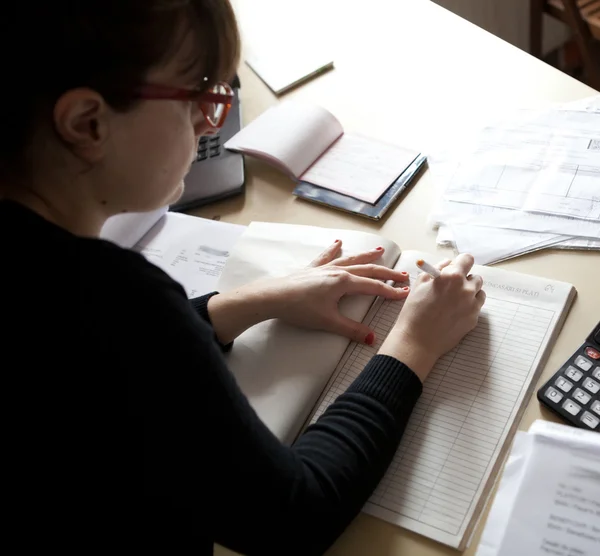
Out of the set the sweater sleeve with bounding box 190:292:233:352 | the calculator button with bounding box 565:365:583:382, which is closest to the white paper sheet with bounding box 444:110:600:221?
the calculator button with bounding box 565:365:583:382

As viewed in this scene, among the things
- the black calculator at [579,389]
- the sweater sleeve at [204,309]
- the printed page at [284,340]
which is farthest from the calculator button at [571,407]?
the sweater sleeve at [204,309]

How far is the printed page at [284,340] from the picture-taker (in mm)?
692

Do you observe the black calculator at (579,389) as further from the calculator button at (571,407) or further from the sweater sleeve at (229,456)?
the sweater sleeve at (229,456)

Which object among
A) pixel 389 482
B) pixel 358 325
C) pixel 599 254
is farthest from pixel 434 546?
pixel 599 254

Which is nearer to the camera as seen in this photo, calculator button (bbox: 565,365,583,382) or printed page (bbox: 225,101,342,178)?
calculator button (bbox: 565,365,583,382)

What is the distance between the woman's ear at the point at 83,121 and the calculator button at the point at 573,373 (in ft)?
1.54

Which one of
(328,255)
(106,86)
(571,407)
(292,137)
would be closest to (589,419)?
(571,407)

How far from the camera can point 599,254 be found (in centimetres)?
77

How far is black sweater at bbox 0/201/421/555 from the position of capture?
19.0 inches

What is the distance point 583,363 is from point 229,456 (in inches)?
14.0

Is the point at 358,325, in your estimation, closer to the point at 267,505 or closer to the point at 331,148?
the point at 267,505

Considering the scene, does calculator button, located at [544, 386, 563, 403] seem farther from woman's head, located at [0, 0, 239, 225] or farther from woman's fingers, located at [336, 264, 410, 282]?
woman's head, located at [0, 0, 239, 225]

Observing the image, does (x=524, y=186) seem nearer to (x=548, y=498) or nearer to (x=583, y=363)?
(x=583, y=363)

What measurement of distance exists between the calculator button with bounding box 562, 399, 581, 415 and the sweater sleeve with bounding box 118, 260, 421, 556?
15 cm
